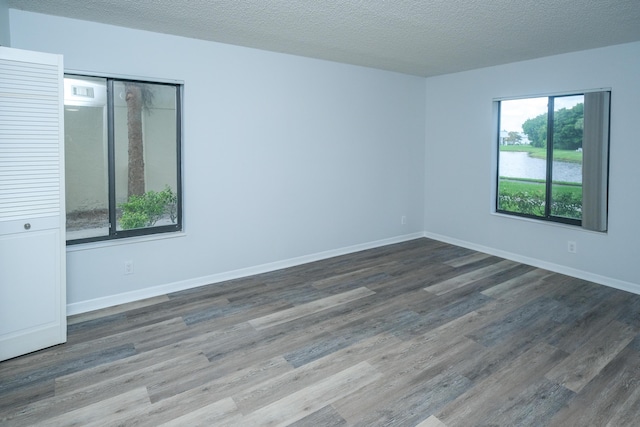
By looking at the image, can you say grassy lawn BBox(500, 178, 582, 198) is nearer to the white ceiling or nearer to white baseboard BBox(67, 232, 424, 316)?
the white ceiling

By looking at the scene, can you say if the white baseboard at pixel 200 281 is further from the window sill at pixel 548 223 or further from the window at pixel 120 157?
the window sill at pixel 548 223

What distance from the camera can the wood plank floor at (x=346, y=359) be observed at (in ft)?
7.11

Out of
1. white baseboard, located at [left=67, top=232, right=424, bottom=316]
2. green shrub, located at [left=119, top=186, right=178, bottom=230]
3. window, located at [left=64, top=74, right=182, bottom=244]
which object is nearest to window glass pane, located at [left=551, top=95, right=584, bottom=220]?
white baseboard, located at [left=67, top=232, right=424, bottom=316]

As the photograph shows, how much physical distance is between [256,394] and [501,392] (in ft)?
4.84

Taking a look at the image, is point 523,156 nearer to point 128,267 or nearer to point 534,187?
point 534,187

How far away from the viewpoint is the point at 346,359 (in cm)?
271

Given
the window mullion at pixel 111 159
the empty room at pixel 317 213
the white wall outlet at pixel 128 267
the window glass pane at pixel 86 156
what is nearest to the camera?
the empty room at pixel 317 213

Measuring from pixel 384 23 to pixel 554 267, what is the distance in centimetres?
339

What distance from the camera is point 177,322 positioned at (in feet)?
10.7

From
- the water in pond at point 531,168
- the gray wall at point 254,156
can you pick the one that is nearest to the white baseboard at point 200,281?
the gray wall at point 254,156

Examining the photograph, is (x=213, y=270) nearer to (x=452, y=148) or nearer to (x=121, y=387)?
(x=121, y=387)

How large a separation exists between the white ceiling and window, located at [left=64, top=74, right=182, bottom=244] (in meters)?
0.62

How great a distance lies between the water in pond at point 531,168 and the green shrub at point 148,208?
4.13 metres

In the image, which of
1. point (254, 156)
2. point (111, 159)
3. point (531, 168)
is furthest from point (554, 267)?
point (111, 159)
